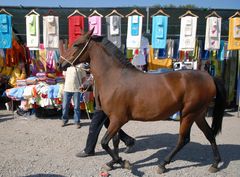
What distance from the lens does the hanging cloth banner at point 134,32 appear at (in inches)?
274

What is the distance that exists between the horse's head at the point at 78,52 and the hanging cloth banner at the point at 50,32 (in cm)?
310

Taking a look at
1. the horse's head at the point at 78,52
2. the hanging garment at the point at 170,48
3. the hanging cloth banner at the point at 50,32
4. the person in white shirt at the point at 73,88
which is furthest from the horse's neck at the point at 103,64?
the hanging garment at the point at 170,48

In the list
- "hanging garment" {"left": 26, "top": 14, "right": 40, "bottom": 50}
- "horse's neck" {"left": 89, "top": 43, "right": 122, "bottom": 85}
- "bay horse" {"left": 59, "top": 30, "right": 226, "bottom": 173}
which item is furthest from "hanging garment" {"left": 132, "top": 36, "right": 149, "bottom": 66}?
"horse's neck" {"left": 89, "top": 43, "right": 122, "bottom": 85}

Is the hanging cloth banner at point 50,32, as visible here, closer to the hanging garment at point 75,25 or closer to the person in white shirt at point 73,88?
the hanging garment at point 75,25

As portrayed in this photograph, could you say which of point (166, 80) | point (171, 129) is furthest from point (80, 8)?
point (166, 80)

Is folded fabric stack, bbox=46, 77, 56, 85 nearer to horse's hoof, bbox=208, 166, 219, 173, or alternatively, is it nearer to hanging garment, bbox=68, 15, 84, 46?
hanging garment, bbox=68, 15, 84, 46

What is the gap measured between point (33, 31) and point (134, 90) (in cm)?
420

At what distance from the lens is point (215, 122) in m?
4.38

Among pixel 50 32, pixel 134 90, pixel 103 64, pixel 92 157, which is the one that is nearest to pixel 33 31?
pixel 50 32

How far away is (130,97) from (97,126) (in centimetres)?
102

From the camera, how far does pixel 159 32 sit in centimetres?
696

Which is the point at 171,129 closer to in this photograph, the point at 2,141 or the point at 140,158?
the point at 140,158

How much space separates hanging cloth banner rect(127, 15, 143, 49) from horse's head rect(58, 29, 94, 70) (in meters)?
3.07

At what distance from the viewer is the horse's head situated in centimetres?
398
